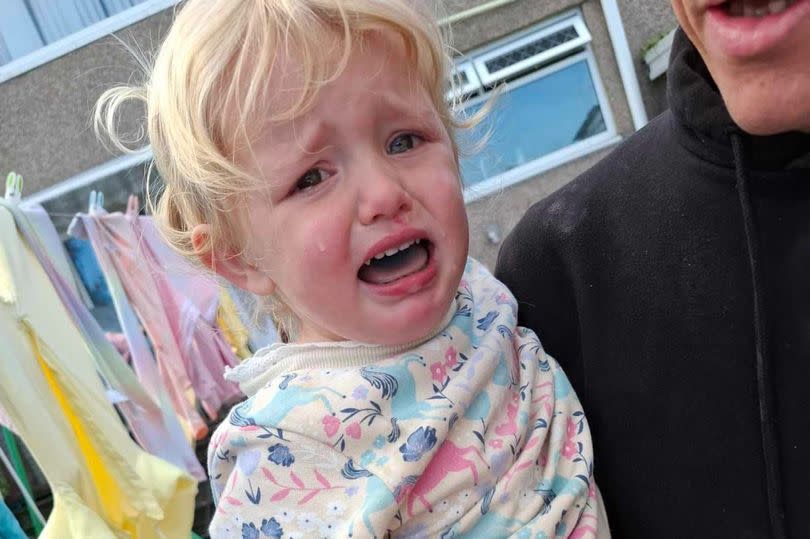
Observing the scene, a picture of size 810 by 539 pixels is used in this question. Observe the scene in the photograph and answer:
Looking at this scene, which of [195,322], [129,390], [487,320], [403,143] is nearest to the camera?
[403,143]

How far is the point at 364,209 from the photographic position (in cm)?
96

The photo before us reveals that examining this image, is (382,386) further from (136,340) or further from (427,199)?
(136,340)

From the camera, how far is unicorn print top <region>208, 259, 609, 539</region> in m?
0.97

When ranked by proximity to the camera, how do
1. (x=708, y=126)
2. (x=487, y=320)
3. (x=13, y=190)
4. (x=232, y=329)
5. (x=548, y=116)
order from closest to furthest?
(x=708, y=126)
(x=487, y=320)
(x=13, y=190)
(x=232, y=329)
(x=548, y=116)

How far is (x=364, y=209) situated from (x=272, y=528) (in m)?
0.41

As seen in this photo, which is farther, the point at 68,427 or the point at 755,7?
the point at 68,427

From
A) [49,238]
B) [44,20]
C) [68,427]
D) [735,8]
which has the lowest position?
[68,427]

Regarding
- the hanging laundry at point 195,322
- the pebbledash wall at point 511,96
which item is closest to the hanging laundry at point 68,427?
the hanging laundry at point 195,322

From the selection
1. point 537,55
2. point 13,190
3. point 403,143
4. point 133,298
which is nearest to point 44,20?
point 133,298

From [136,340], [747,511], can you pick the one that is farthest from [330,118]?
[136,340]

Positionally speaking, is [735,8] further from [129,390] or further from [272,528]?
[129,390]

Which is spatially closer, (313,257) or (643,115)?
(313,257)

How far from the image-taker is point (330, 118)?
971 mm

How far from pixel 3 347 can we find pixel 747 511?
6.65 ft
